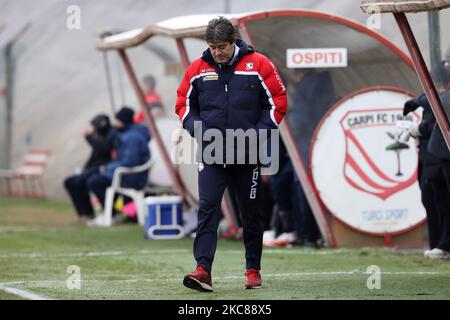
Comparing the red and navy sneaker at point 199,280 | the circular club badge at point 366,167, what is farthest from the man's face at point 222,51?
the circular club badge at point 366,167

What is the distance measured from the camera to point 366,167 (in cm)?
1398

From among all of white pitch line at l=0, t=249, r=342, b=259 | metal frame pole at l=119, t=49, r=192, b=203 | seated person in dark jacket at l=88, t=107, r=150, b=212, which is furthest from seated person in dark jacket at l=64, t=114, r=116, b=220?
white pitch line at l=0, t=249, r=342, b=259

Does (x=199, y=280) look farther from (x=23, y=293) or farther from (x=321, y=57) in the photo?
(x=321, y=57)

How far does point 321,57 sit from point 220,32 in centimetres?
479

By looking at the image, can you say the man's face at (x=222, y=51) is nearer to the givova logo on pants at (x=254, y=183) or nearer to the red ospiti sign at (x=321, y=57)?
the givova logo on pants at (x=254, y=183)

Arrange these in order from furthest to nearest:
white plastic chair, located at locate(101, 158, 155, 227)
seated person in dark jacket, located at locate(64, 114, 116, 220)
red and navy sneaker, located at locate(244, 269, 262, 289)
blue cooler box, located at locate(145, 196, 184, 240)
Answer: seated person in dark jacket, located at locate(64, 114, 116, 220) → white plastic chair, located at locate(101, 158, 155, 227) → blue cooler box, located at locate(145, 196, 184, 240) → red and navy sneaker, located at locate(244, 269, 262, 289)

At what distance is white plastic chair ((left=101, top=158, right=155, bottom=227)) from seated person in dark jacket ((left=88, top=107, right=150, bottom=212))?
59 mm

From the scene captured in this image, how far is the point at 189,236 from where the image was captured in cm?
1661

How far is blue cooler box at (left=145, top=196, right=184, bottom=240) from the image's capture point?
16.4m

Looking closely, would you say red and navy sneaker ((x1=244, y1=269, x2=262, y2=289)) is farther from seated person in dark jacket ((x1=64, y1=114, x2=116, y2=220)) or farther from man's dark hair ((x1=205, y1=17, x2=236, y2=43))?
seated person in dark jacket ((x1=64, y1=114, x2=116, y2=220))

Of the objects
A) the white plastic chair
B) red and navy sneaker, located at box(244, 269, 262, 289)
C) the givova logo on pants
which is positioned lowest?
red and navy sneaker, located at box(244, 269, 262, 289)

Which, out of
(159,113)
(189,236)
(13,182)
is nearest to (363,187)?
(189,236)

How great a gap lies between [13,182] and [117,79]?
3595mm

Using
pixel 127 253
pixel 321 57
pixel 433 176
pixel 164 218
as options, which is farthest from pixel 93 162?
pixel 433 176
